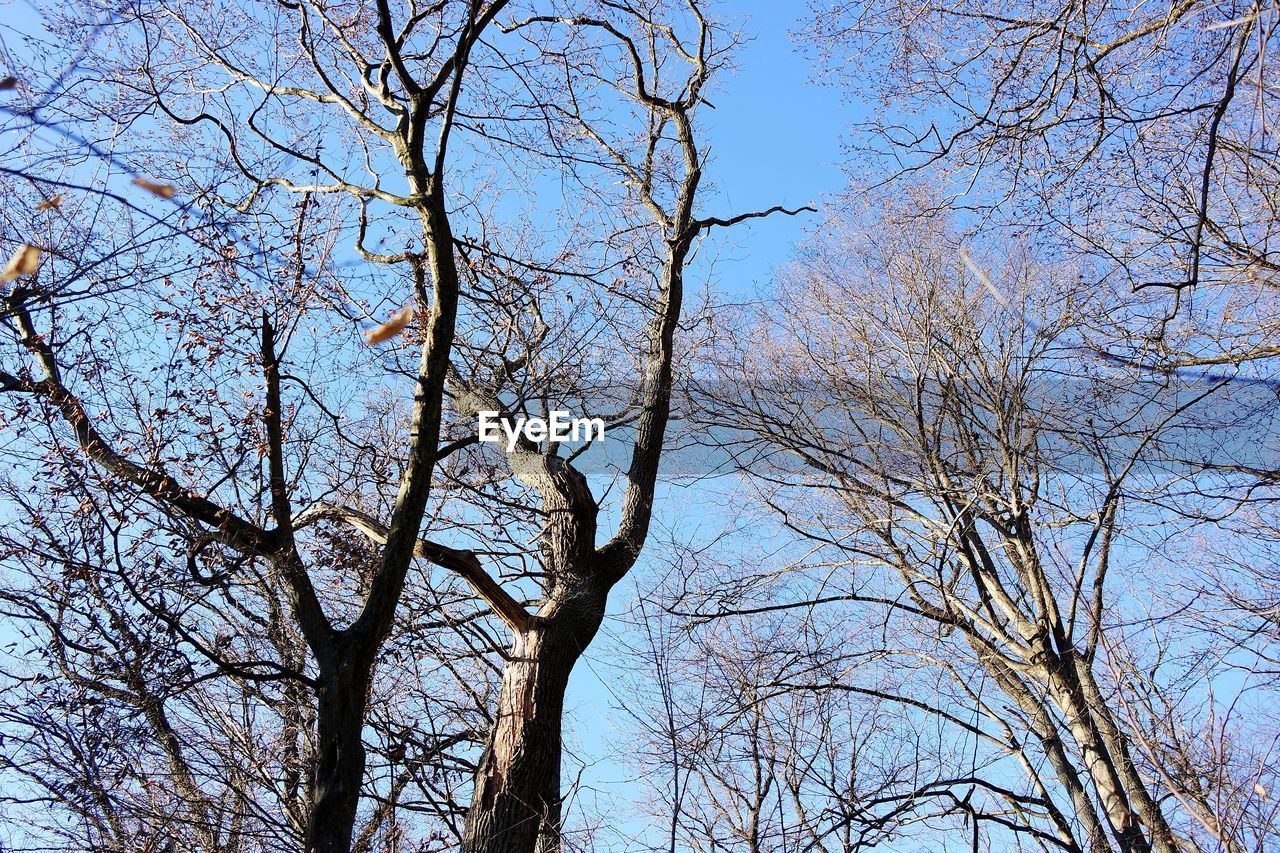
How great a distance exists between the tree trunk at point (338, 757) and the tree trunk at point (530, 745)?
93 cm

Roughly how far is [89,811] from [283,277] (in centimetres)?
326

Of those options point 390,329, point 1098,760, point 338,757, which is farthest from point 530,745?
point 1098,760

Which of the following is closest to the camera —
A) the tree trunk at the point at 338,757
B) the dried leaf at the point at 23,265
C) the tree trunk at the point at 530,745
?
the dried leaf at the point at 23,265

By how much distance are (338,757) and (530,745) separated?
4.08 ft

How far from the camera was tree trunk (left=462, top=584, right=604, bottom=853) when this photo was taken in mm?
4641

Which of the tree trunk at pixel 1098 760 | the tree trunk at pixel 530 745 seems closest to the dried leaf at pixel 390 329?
the tree trunk at pixel 530 745

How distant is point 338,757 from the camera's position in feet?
12.8

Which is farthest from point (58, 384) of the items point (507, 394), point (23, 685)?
point (507, 394)

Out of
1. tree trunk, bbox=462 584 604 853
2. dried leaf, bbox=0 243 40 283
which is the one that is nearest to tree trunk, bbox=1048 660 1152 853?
tree trunk, bbox=462 584 604 853

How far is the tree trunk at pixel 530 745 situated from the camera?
464 cm

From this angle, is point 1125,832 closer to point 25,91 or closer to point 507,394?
point 507,394

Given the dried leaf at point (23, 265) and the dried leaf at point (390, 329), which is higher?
the dried leaf at point (390, 329)

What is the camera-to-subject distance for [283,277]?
5.09m

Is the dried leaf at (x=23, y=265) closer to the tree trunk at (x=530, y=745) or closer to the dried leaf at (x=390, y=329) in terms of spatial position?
the dried leaf at (x=390, y=329)
